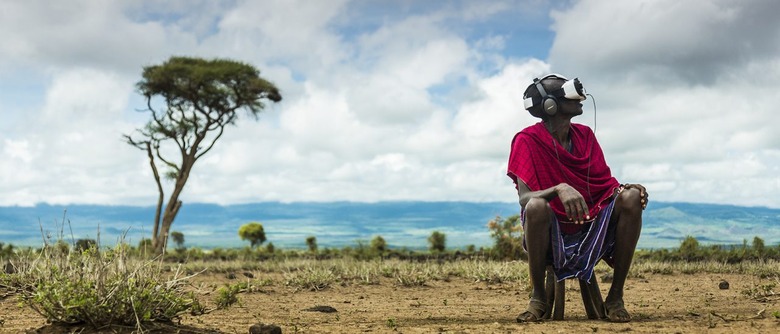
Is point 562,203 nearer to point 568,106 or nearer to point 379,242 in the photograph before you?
point 568,106

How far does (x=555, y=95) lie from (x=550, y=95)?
0.05 metres

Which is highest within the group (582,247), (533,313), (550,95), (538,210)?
(550,95)

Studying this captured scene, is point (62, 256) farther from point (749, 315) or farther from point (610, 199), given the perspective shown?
point (749, 315)

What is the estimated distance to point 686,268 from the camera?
545 inches

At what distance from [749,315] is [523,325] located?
2255mm

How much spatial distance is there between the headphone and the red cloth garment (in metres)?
0.22

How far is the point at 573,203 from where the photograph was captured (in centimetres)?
598

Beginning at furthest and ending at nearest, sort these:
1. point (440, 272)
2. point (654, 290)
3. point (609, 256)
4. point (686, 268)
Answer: point (686, 268), point (440, 272), point (654, 290), point (609, 256)

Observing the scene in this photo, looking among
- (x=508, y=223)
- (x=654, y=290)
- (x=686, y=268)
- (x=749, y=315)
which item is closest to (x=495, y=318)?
(x=749, y=315)


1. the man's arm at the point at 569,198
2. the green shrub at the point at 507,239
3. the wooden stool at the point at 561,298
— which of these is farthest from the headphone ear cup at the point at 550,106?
the green shrub at the point at 507,239

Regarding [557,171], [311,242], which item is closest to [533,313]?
[557,171]

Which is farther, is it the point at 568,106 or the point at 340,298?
the point at 340,298

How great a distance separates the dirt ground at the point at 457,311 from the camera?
6.12 meters

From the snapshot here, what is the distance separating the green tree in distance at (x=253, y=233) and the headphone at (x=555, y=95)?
26665 mm
